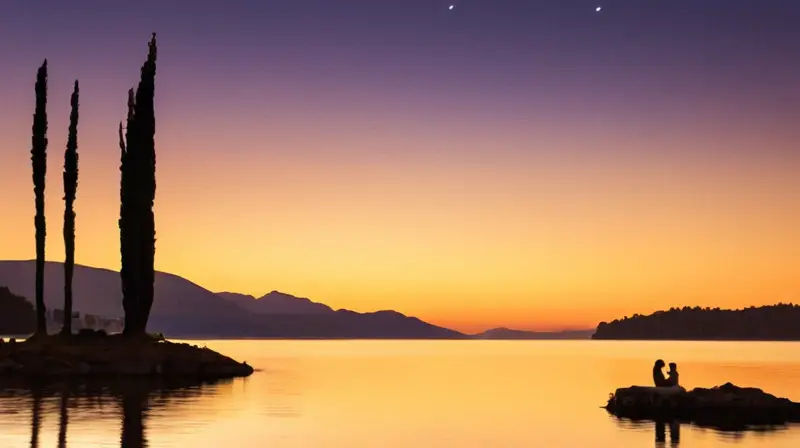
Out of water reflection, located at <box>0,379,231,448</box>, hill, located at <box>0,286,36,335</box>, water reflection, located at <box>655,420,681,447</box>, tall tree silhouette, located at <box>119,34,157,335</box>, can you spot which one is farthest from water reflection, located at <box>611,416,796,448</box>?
hill, located at <box>0,286,36,335</box>

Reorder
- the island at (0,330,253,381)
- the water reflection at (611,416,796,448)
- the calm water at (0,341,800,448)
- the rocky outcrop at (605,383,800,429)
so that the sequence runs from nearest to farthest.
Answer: the calm water at (0,341,800,448) < the water reflection at (611,416,796,448) < the rocky outcrop at (605,383,800,429) < the island at (0,330,253,381)

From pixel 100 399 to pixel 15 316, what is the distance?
96203 millimetres

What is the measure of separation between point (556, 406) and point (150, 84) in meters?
35.2

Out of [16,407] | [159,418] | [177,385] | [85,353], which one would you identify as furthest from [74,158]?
[159,418]

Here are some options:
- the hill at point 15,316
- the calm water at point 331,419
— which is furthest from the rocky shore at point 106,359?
the hill at point 15,316

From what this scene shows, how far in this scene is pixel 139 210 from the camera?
2613 inches

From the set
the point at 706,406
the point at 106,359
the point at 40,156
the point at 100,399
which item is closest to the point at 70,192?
the point at 40,156

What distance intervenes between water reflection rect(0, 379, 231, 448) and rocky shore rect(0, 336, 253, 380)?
461cm

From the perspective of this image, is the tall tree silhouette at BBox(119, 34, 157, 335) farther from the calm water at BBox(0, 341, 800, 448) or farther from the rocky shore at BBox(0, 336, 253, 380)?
the calm water at BBox(0, 341, 800, 448)

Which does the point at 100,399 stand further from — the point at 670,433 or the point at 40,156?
the point at 40,156

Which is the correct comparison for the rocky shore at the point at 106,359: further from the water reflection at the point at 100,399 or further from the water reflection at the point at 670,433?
the water reflection at the point at 670,433

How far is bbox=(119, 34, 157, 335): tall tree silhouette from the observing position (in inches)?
2584

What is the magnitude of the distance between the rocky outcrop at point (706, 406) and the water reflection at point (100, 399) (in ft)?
55.9

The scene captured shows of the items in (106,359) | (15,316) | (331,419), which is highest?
(15,316)
